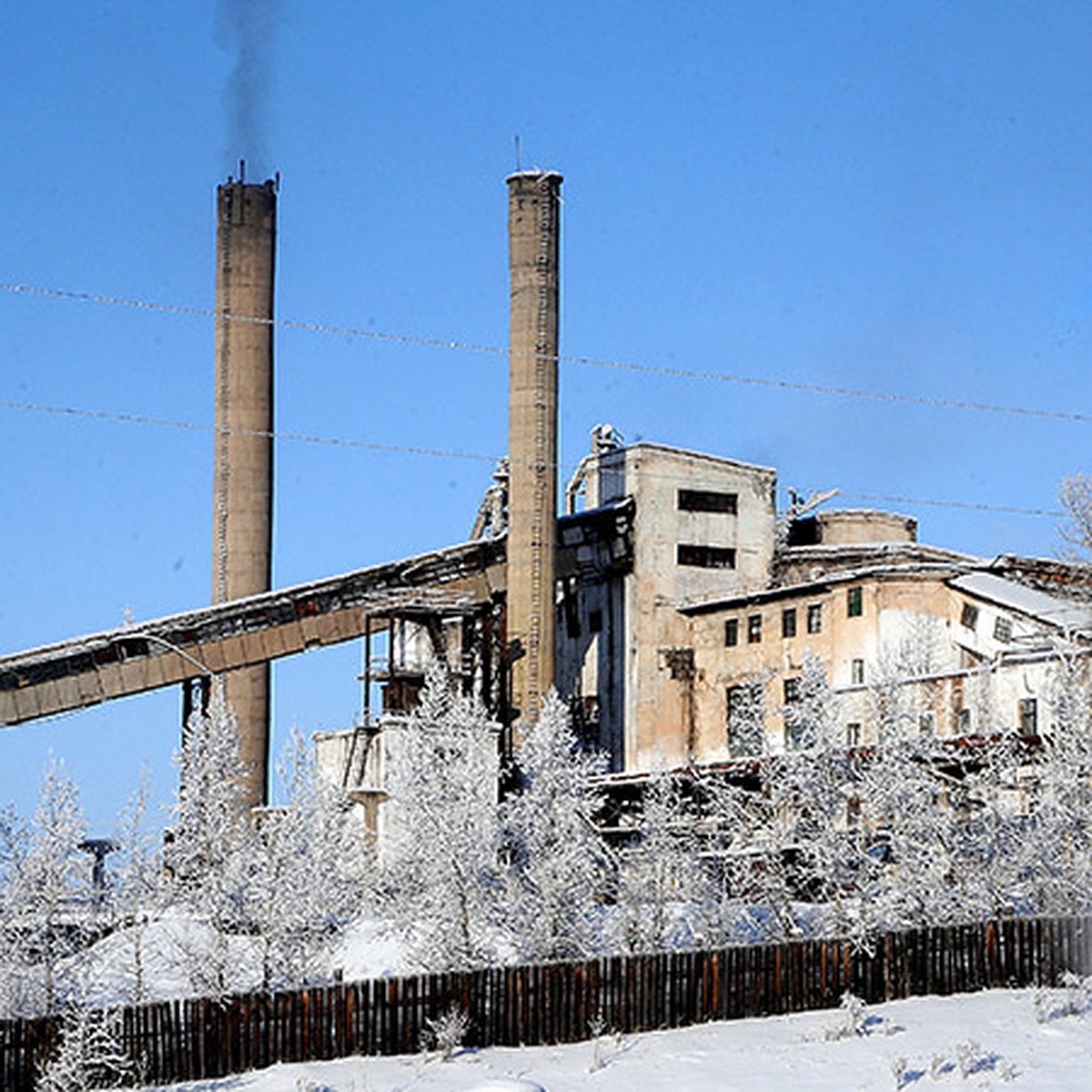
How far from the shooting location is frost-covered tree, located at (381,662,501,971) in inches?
1099

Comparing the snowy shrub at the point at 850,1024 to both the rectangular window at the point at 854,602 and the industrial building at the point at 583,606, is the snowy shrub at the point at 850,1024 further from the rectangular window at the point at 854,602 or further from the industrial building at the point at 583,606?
the rectangular window at the point at 854,602

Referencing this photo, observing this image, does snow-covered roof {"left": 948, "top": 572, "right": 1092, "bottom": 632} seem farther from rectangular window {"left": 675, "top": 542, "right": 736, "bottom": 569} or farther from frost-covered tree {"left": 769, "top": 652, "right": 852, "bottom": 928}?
frost-covered tree {"left": 769, "top": 652, "right": 852, "bottom": 928}

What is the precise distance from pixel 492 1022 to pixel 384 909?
11581mm

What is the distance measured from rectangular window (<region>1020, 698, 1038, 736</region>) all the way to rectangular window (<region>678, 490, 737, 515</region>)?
16.5 metres

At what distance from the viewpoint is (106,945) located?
3105 centimetres

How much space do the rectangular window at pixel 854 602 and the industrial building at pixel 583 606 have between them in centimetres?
7

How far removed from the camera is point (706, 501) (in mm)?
58375

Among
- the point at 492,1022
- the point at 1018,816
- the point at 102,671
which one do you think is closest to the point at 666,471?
the point at 102,671

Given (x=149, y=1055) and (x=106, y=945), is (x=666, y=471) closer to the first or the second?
(x=106, y=945)

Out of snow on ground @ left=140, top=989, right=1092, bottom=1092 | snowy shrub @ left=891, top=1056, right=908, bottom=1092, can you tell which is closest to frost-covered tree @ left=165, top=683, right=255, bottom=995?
snow on ground @ left=140, top=989, right=1092, bottom=1092

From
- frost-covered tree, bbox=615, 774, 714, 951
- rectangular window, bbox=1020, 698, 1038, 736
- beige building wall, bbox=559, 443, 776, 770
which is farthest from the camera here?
beige building wall, bbox=559, 443, 776, 770

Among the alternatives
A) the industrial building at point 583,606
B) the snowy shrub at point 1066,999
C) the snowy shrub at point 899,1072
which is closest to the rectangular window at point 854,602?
the industrial building at point 583,606

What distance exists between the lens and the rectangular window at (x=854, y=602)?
52406 millimetres

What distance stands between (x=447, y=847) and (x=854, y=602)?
1060 inches
